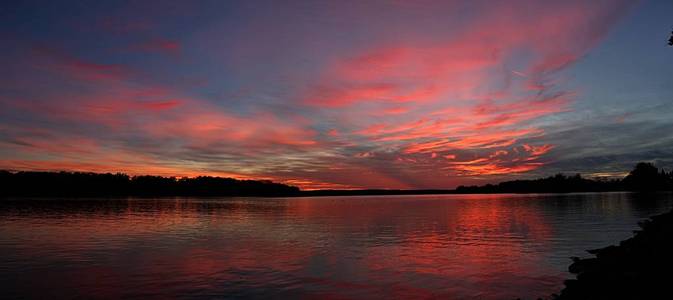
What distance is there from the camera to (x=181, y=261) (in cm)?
3097

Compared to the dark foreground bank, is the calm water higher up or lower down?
lower down

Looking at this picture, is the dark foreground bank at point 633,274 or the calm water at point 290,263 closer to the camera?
the dark foreground bank at point 633,274

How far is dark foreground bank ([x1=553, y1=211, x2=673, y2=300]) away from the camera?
15.1 m

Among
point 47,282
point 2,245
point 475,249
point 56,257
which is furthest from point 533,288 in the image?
point 2,245

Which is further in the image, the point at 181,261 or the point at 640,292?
the point at 181,261

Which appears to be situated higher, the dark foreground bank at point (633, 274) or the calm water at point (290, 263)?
the dark foreground bank at point (633, 274)

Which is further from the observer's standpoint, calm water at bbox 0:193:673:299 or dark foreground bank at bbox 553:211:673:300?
Answer: calm water at bbox 0:193:673:299

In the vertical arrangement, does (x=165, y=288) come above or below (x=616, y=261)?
below

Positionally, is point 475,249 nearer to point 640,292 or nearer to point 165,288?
point 640,292

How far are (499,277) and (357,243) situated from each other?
17.0 m

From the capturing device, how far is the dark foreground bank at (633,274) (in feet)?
49.5

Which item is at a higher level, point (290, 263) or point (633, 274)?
point (633, 274)

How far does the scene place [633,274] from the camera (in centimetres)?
1712

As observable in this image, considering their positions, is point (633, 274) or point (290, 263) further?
point (290, 263)
